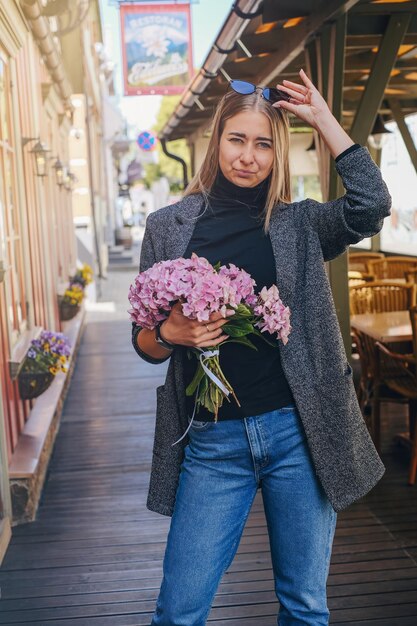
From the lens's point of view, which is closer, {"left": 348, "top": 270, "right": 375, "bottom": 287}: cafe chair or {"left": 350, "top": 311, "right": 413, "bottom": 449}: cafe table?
{"left": 350, "top": 311, "right": 413, "bottom": 449}: cafe table

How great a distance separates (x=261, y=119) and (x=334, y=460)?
0.87 meters

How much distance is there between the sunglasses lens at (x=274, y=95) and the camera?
79.4 inches

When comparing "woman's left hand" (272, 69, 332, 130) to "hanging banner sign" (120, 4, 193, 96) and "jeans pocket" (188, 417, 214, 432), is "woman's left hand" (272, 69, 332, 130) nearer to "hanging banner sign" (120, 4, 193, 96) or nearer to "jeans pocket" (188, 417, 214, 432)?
"jeans pocket" (188, 417, 214, 432)

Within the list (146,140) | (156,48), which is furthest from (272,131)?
(146,140)

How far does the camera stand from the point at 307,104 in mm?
2008

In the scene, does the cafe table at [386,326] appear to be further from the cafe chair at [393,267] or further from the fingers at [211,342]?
the cafe chair at [393,267]

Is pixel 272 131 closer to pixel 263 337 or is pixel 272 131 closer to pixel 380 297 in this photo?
pixel 263 337

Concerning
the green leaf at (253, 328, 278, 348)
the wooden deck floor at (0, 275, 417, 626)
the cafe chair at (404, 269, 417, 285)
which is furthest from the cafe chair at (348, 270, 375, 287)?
the green leaf at (253, 328, 278, 348)

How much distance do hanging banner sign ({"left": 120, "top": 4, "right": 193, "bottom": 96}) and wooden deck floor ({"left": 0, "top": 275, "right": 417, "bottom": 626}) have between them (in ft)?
24.6

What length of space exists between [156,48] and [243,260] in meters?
10.3

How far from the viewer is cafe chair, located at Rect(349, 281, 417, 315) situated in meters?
6.55

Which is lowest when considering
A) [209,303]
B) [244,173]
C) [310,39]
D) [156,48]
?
[209,303]

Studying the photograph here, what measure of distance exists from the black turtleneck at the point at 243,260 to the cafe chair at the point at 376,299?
15.0 feet

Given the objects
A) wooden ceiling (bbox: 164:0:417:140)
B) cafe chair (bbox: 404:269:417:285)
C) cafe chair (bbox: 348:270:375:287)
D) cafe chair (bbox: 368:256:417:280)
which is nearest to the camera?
wooden ceiling (bbox: 164:0:417:140)
